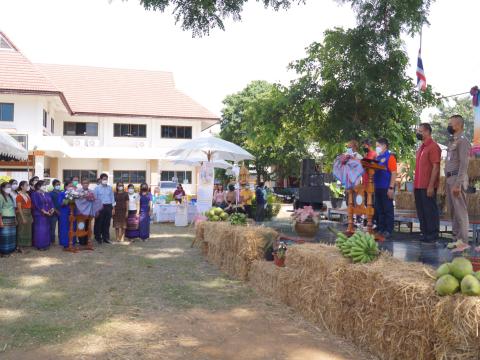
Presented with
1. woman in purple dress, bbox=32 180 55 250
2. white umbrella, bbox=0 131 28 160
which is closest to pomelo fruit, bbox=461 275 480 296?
woman in purple dress, bbox=32 180 55 250

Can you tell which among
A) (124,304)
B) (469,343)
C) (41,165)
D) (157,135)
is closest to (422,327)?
(469,343)

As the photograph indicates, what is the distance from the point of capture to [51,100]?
84.0ft

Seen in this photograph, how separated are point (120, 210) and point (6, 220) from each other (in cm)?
287

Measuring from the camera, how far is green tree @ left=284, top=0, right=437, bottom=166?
10781 mm

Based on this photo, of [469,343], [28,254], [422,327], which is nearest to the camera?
[469,343]

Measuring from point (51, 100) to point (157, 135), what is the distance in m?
7.38

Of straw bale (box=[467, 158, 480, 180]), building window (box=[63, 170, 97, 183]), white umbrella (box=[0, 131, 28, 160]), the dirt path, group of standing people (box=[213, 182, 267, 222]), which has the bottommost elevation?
the dirt path

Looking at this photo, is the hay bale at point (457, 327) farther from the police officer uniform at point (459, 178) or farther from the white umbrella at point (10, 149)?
the white umbrella at point (10, 149)

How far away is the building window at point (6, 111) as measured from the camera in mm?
23672

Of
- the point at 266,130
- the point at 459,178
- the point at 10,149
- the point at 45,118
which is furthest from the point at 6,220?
the point at 45,118

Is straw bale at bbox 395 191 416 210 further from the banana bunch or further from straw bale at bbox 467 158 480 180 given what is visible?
the banana bunch

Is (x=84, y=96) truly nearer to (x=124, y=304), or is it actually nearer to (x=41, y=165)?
(x=41, y=165)

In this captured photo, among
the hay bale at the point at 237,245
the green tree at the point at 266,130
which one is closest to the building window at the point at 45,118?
the green tree at the point at 266,130

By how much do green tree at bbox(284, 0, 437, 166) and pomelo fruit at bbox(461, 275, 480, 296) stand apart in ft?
22.5
